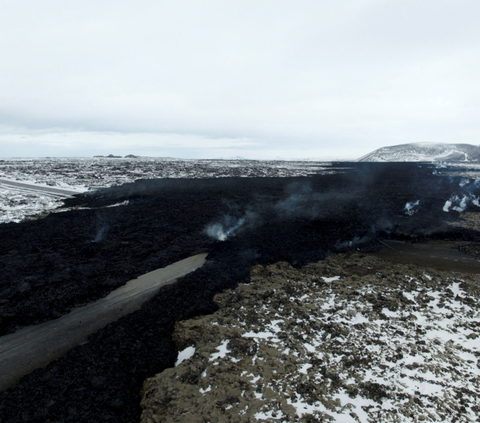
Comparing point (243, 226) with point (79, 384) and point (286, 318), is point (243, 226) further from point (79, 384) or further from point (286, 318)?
point (79, 384)

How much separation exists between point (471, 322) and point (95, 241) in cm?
1477

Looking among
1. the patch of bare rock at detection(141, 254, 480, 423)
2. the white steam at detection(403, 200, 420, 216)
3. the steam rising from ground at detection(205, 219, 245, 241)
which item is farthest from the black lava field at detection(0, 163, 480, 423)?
the patch of bare rock at detection(141, 254, 480, 423)

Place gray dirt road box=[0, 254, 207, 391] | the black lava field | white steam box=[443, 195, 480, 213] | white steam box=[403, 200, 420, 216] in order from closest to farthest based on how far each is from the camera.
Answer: the black lava field
gray dirt road box=[0, 254, 207, 391]
white steam box=[403, 200, 420, 216]
white steam box=[443, 195, 480, 213]

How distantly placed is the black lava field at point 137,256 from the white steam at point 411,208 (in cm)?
30

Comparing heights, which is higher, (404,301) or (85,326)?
(404,301)

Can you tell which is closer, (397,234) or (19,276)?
(19,276)

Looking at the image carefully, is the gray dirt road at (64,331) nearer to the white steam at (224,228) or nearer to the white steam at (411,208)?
the white steam at (224,228)

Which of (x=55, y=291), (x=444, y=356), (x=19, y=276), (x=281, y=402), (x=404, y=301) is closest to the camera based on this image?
(x=281, y=402)

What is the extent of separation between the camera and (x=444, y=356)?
253 inches

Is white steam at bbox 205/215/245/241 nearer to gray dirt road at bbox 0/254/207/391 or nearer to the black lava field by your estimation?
the black lava field

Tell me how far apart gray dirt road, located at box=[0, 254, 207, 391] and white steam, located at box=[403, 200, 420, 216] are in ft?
57.0

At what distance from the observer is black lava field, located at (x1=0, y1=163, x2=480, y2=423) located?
18.9 ft

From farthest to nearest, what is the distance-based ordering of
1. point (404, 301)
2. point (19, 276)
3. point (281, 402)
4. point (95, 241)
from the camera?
1. point (95, 241)
2. point (19, 276)
3. point (404, 301)
4. point (281, 402)

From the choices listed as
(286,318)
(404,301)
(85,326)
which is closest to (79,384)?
(85,326)
